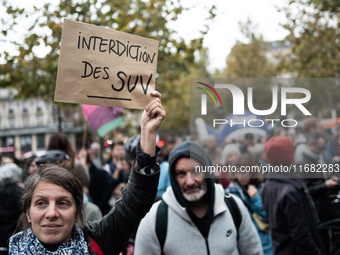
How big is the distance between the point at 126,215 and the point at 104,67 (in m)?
0.89

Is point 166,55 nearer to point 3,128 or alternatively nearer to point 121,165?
point 121,165

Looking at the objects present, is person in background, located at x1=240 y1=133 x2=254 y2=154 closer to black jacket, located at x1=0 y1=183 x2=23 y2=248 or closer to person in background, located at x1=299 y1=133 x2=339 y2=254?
person in background, located at x1=299 y1=133 x2=339 y2=254

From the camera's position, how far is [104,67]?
6.81 ft

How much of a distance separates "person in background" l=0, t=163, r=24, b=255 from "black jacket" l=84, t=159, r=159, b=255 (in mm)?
2118

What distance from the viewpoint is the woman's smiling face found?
173 cm

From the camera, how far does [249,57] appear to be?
26.2 metres

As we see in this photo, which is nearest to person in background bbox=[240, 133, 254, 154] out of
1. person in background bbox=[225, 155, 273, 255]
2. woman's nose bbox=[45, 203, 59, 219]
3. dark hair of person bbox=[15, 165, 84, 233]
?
person in background bbox=[225, 155, 273, 255]

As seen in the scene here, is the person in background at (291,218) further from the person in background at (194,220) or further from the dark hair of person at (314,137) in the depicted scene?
the person in background at (194,220)

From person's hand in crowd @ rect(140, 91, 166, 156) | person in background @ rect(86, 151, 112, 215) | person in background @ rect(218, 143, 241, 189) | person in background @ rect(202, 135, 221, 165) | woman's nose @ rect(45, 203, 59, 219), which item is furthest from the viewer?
person in background @ rect(86, 151, 112, 215)

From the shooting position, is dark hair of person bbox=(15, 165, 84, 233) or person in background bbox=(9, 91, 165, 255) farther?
dark hair of person bbox=(15, 165, 84, 233)

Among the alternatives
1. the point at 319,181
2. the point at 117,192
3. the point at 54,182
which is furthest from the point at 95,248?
the point at 117,192

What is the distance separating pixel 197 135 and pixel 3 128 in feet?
246

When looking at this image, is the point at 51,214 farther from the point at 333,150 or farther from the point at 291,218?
the point at 291,218

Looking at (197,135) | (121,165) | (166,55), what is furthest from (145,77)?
(166,55)
